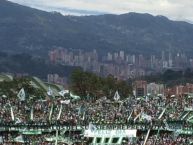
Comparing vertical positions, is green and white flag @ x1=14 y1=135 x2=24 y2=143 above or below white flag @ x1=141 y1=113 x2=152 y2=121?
below

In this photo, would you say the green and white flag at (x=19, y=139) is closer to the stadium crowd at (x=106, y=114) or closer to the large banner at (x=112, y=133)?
the stadium crowd at (x=106, y=114)

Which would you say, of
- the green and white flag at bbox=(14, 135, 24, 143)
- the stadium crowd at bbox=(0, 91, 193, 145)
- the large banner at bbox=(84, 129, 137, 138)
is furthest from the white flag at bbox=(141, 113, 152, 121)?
the green and white flag at bbox=(14, 135, 24, 143)

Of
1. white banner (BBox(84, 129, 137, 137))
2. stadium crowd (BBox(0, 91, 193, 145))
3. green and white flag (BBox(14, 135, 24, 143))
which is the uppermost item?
stadium crowd (BBox(0, 91, 193, 145))

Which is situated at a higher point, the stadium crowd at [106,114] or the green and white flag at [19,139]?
the stadium crowd at [106,114]

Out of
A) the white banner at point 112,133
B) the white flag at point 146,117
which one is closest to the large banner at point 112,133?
the white banner at point 112,133

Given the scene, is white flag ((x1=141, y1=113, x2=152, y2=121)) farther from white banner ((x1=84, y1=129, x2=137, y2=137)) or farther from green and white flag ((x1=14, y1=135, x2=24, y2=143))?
green and white flag ((x1=14, y1=135, x2=24, y2=143))

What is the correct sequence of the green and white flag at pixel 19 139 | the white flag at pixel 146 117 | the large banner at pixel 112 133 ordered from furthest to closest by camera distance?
the white flag at pixel 146 117 < the large banner at pixel 112 133 < the green and white flag at pixel 19 139

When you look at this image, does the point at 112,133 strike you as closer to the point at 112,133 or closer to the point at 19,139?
the point at 112,133

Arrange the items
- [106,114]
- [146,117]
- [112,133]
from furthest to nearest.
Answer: [106,114], [146,117], [112,133]

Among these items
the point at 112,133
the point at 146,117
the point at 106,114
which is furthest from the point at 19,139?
the point at 146,117

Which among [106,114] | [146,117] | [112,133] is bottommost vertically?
[112,133]

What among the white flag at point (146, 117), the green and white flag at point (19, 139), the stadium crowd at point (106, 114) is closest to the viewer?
the green and white flag at point (19, 139)

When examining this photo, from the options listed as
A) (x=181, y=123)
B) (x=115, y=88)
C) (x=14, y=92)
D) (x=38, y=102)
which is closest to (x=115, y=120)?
(x=181, y=123)
